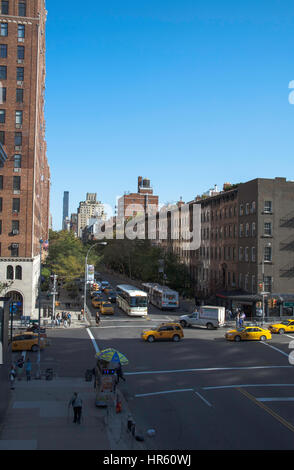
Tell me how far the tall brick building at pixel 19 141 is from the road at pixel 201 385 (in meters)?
13.1

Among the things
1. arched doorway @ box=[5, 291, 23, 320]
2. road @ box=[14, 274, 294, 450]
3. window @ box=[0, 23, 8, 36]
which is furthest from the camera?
window @ box=[0, 23, 8, 36]

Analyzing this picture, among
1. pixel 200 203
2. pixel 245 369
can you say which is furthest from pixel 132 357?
pixel 200 203

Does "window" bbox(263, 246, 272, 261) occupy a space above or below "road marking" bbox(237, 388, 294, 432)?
above

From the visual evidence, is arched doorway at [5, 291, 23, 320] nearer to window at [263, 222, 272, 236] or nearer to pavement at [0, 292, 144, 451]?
pavement at [0, 292, 144, 451]

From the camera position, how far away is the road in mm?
15735

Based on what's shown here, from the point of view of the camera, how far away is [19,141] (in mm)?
52969

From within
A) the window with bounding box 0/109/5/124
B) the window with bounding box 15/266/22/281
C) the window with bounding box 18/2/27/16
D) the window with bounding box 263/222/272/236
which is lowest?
the window with bounding box 15/266/22/281

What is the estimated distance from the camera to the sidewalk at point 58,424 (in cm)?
1484

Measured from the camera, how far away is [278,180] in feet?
179

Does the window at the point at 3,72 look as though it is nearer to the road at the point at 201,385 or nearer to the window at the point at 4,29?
the window at the point at 4,29

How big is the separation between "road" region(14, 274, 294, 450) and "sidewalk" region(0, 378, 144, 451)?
108cm

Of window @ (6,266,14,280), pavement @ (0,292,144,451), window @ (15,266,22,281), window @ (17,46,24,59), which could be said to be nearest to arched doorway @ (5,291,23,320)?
window @ (6,266,14,280)
